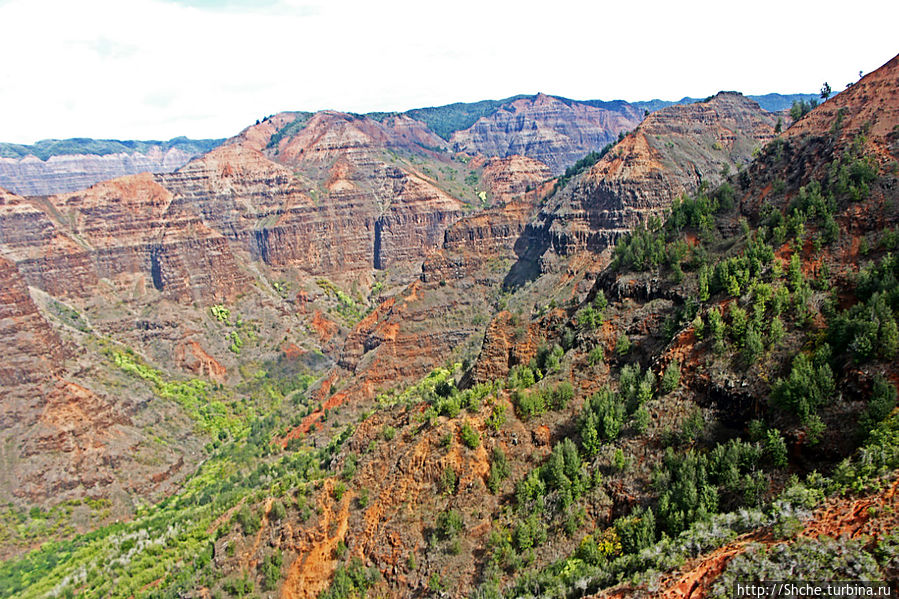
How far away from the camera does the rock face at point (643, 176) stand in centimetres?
11206

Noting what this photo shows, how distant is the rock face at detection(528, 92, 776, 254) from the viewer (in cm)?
11206

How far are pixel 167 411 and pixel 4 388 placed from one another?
25.3m

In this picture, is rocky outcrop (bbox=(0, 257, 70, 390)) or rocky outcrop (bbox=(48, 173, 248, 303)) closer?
rocky outcrop (bbox=(0, 257, 70, 390))

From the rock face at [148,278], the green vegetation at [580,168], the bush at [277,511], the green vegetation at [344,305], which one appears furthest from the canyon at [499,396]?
the green vegetation at [344,305]

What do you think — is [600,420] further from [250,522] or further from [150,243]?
[150,243]

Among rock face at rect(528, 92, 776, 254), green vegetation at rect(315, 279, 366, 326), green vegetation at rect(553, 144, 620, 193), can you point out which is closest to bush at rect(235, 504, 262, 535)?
rock face at rect(528, 92, 776, 254)

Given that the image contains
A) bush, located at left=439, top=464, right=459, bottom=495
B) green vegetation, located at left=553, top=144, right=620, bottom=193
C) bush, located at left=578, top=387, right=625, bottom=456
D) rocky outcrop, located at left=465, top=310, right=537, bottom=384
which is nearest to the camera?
bush, located at left=578, top=387, right=625, bottom=456

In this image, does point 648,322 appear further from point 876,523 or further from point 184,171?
point 184,171

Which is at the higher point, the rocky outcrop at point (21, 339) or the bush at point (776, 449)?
the bush at point (776, 449)

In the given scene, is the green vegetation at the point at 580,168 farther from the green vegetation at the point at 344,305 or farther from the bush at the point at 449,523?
the bush at the point at 449,523

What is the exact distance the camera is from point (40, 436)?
304 ft

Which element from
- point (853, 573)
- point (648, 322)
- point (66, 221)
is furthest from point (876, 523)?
point (66, 221)

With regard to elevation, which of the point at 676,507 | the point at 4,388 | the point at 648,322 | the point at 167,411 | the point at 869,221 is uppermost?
the point at 869,221

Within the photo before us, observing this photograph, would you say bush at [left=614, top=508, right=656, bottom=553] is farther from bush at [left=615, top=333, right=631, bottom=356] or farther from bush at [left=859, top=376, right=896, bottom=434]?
bush at [left=615, top=333, right=631, bottom=356]
